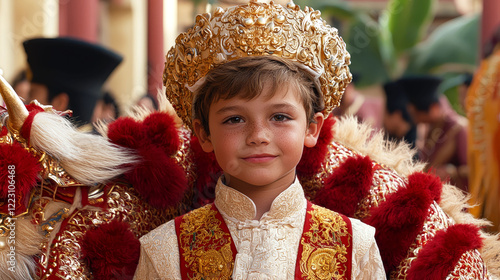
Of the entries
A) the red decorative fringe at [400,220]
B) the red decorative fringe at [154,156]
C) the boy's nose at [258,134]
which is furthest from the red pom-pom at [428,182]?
the red decorative fringe at [154,156]

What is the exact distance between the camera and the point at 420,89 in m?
6.41

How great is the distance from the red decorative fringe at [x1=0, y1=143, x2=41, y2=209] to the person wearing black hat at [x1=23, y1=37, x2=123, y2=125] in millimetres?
1623

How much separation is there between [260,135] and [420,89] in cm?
495

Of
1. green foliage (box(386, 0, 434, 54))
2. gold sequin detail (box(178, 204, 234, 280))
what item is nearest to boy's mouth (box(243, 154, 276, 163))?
gold sequin detail (box(178, 204, 234, 280))

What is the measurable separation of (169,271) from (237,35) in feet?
2.02

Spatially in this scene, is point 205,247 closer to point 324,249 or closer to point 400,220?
point 324,249

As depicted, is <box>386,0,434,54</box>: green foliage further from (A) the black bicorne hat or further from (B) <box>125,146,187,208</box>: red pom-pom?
(B) <box>125,146,187,208</box>: red pom-pom

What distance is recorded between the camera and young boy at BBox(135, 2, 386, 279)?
1.75m

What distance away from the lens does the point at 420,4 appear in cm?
995

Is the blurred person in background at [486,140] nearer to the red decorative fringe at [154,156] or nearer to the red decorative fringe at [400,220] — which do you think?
the red decorative fringe at [400,220]

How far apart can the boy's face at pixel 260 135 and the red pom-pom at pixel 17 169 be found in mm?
463

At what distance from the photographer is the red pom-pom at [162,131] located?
2.04m

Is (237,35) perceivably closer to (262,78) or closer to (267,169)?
(262,78)

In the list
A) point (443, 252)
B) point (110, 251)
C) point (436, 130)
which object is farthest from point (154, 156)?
point (436, 130)
